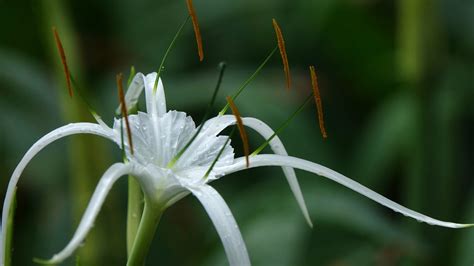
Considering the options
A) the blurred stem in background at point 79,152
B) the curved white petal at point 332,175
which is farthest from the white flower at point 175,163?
the blurred stem in background at point 79,152

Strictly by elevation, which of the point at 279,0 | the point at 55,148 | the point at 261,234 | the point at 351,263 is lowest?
the point at 351,263

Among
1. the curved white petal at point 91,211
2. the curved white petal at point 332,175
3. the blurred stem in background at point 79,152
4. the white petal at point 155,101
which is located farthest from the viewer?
the blurred stem in background at point 79,152

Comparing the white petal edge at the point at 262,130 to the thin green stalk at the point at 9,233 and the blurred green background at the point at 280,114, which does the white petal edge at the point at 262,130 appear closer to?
the thin green stalk at the point at 9,233

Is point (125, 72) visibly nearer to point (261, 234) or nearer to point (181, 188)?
point (261, 234)

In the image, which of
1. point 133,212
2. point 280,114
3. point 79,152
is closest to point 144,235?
point 133,212

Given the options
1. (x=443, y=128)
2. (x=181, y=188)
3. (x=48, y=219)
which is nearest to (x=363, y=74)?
(x=443, y=128)

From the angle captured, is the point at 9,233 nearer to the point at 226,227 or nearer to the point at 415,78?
the point at 226,227

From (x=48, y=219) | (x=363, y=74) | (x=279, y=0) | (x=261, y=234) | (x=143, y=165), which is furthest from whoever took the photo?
(x=279, y=0)

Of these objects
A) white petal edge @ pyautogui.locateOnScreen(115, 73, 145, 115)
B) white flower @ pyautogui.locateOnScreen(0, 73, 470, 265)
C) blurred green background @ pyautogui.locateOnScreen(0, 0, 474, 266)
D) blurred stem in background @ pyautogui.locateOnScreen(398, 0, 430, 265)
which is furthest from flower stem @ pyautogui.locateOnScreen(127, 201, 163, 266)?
blurred stem in background @ pyautogui.locateOnScreen(398, 0, 430, 265)
